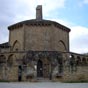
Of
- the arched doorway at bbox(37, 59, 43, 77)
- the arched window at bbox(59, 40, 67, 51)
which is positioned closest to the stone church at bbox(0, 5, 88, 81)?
the arched doorway at bbox(37, 59, 43, 77)

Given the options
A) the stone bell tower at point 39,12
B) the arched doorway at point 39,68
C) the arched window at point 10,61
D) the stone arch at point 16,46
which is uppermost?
the stone bell tower at point 39,12

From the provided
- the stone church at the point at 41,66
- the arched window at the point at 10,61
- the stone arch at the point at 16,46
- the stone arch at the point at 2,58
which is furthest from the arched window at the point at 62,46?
the stone arch at the point at 2,58

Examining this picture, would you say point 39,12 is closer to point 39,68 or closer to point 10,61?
point 10,61

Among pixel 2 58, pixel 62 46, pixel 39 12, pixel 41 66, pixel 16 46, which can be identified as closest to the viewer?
pixel 41 66

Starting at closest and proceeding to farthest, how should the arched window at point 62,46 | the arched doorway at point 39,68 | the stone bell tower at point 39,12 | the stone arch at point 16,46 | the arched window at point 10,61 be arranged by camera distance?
the arched window at point 10,61 → the arched doorway at point 39,68 → the stone arch at point 16,46 → the arched window at point 62,46 → the stone bell tower at point 39,12

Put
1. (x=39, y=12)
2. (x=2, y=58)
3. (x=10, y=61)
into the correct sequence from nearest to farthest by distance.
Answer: (x=10, y=61) → (x=2, y=58) → (x=39, y=12)

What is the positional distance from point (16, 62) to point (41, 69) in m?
3.76

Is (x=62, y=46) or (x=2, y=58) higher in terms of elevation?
(x=62, y=46)

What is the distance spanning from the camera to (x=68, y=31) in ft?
157

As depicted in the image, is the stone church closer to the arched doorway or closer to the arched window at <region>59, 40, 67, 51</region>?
the arched doorway

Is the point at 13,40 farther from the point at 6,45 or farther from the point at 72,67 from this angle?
the point at 72,67

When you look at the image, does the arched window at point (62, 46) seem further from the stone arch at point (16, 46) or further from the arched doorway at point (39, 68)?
the arched doorway at point (39, 68)

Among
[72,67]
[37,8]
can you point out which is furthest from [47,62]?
[37,8]

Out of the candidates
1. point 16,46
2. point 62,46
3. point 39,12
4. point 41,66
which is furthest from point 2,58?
point 39,12
